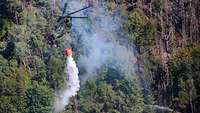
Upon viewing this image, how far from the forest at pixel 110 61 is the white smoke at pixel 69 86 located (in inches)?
7.2

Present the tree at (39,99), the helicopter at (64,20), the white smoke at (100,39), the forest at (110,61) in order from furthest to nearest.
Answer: the helicopter at (64,20) < the white smoke at (100,39) < the forest at (110,61) < the tree at (39,99)

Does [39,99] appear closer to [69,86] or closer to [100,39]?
[69,86]

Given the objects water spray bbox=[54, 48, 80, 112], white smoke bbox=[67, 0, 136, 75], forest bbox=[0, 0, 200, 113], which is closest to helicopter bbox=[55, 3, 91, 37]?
forest bbox=[0, 0, 200, 113]

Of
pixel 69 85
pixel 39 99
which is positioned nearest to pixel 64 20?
pixel 69 85

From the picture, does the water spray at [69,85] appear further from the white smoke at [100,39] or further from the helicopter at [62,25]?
the helicopter at [62,25]

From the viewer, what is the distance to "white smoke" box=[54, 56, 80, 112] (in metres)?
19.1

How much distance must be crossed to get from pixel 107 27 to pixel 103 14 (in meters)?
0.62

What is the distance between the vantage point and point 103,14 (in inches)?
842

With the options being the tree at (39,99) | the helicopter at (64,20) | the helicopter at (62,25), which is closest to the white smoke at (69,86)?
the tree at (39,99)

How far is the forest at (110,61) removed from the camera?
62.7ft

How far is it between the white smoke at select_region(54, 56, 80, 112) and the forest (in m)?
0.18

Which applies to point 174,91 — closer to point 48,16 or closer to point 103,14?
point 103,14

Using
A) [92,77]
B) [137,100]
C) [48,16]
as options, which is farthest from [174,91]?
[48,16]

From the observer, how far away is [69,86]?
770 inches
